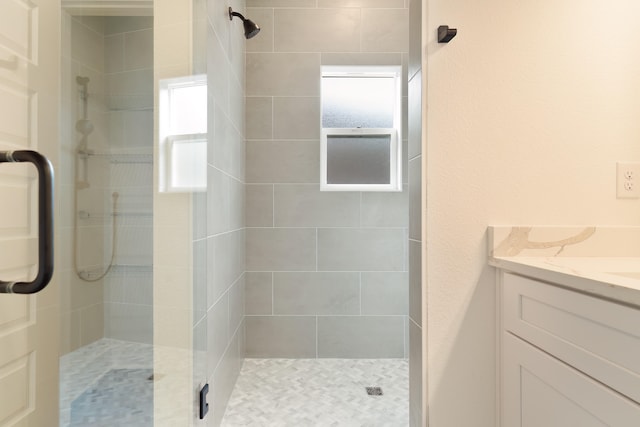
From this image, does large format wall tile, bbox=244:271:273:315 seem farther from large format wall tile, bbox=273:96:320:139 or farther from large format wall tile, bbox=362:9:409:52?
large format wall tile, bbox=362:9:409:52

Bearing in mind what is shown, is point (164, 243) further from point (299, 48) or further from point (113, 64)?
point (299, 48)

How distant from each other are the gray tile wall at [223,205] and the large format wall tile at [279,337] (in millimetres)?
109

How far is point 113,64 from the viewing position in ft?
2.68

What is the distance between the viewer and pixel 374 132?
8.39 ft

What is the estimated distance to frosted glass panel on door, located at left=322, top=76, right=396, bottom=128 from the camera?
256 centimetres

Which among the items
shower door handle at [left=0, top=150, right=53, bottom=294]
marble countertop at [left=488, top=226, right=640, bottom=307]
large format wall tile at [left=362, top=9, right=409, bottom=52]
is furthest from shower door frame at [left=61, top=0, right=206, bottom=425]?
large format wall tile at [left=362, top=9, right=409, bottom=52]

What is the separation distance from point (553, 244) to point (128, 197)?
1328 mm

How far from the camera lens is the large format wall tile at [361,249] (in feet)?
8.06

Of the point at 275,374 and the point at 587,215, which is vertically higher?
the point at 587,215

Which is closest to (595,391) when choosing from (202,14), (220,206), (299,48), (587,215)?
(587,215)

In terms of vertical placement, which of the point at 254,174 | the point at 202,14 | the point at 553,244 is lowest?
the point at 553,244

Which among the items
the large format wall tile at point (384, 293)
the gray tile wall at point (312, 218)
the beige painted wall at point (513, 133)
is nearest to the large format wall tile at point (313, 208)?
the gray tile wall at point (312, 218)

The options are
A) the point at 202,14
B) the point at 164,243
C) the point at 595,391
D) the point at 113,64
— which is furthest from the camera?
the point at 202,14

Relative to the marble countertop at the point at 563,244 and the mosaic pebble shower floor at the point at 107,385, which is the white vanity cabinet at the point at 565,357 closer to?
the marble countertop at the point at 563,244
